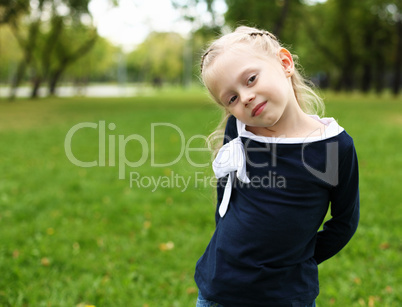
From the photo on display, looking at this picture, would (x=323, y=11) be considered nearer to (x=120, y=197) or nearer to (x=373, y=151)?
(x=373, y=151)

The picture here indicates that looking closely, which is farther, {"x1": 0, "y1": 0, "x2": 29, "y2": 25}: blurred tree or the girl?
{"x1": 0, "y1": 0, "x2": 29, "y2": 25}: blurred tree

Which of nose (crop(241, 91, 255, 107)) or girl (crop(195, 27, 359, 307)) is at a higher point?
nose (crop(241, 91, 255, 107))

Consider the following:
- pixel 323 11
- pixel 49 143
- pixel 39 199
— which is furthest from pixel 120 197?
pixel 323 11

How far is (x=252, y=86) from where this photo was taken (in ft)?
4.77

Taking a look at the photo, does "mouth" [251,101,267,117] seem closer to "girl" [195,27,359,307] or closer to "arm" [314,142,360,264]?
"girl" [195,27,359,307]

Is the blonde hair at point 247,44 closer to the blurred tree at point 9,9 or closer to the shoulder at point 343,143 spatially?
the shoulder at point 343,143

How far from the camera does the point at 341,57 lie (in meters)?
35.0

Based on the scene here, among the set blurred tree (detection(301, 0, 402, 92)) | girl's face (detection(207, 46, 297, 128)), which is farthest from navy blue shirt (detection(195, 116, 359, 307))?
blurred tree (detection(301, 0, 402, 92))

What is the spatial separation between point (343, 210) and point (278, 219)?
31cm

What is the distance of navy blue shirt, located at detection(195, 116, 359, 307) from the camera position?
1.45 metres

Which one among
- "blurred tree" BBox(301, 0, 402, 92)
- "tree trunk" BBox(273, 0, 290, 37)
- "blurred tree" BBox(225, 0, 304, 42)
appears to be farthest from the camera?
"blurred tree" BBox(301, 0, 402, 92)

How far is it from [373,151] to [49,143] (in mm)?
6913

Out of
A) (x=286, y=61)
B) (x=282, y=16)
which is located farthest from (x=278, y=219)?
(x=282, y=16)

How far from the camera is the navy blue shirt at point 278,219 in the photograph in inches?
56.9
